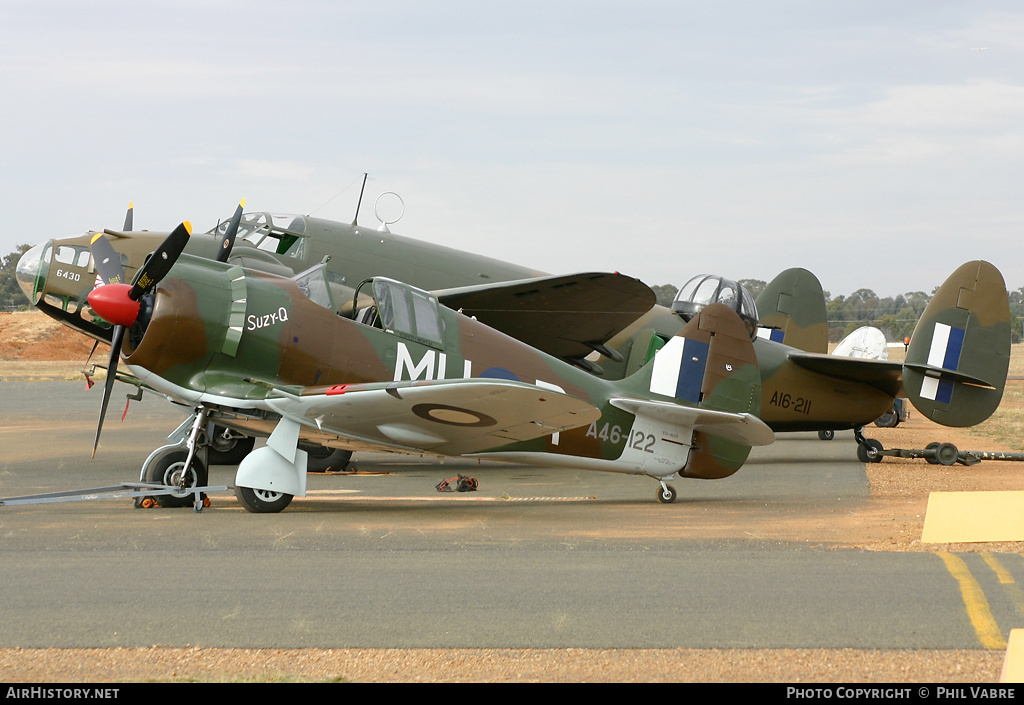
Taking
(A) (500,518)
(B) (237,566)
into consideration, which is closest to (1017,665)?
(B) (237,566)

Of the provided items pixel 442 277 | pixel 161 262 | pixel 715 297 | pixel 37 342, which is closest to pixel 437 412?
pixel 161 262

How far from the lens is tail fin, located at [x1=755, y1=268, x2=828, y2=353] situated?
22.2m

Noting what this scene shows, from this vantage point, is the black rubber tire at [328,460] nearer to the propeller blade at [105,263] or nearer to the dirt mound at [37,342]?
the propeller blade at [105,263]

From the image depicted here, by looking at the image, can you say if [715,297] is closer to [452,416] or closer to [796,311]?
[796,311]

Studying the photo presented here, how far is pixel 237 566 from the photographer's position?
6.70 m

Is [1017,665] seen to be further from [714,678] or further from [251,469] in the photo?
[251,469]

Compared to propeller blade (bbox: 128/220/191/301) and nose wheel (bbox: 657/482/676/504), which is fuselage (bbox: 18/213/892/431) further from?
propeller blade (bbox: 128/220/191/301)

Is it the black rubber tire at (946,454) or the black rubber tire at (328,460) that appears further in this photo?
the black rubber tire at (946,454)

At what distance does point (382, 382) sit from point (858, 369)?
9.45 metres

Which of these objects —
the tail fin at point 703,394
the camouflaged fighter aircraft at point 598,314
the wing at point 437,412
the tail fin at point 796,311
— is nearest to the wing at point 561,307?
the camouflaged fighter aircraft at point 598,314

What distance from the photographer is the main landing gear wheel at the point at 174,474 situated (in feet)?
31.5

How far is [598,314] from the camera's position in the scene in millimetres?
15547

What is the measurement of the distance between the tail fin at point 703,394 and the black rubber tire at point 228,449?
6.15m

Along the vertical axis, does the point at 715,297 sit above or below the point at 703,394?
above
